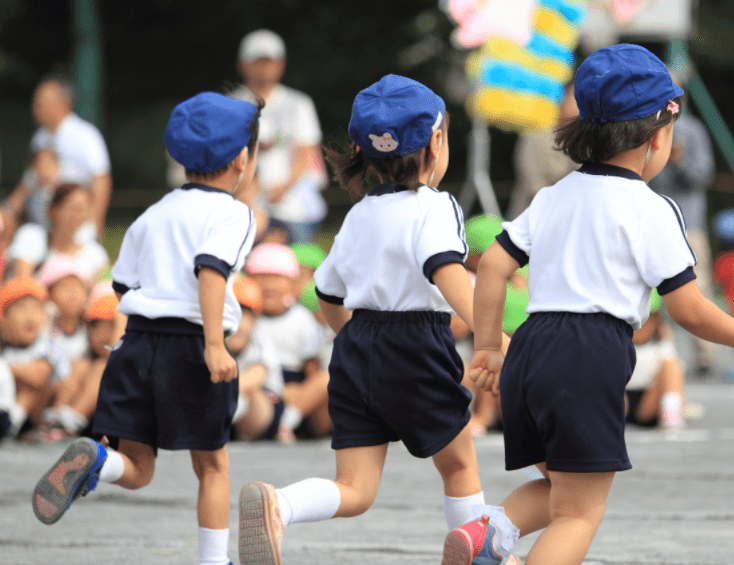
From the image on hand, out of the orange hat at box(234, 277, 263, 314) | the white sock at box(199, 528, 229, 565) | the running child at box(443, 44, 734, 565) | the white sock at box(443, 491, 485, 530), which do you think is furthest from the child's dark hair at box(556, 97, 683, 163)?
the orange hat at box(234, 277, 263, 314)

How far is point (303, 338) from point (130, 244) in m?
3.37

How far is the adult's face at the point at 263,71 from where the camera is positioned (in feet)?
31.8

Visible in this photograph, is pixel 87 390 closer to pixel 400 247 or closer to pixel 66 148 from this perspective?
pixel 66 148

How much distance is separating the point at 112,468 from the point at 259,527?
2.56 ft

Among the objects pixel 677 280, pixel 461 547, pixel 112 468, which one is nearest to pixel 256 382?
pixel 112 468

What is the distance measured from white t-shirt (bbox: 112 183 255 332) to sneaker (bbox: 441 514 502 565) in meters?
1.20

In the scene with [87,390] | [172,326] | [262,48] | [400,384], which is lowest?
[87,390]

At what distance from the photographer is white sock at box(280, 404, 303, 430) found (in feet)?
24.2

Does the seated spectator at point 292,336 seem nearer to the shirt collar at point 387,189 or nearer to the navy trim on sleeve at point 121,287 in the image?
the navy trim on sleeve at point 121,287

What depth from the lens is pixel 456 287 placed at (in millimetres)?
3561

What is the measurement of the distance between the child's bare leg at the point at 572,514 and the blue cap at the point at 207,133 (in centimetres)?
159

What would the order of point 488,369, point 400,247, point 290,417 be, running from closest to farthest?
point 488,369
point 400,247
point 290,417

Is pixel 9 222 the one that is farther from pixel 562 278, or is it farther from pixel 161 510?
pixel 562 278

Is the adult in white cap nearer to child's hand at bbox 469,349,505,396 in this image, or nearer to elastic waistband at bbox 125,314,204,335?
elastic waistband at bbox 125,314,204,335
